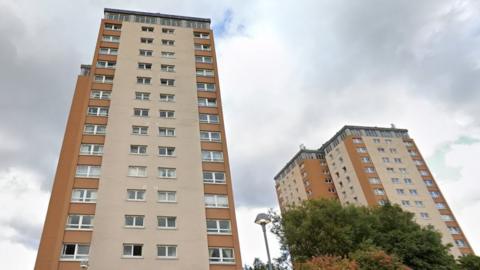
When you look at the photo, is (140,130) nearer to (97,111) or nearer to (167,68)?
(97,111)

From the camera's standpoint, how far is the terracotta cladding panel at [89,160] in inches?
1215

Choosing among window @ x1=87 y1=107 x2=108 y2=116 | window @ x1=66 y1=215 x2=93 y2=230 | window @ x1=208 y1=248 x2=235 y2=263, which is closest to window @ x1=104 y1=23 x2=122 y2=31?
window @ x1=87 y1=107 x2=108 y2=116

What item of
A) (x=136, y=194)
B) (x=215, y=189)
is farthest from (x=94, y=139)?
(x=215, y=189)

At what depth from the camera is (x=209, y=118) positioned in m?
37.2

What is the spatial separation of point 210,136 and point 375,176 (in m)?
42.9

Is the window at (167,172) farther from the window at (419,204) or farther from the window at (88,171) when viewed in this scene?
the window at (419,204)

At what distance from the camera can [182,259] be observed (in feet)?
88.3

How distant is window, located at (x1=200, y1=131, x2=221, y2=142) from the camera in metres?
35.4

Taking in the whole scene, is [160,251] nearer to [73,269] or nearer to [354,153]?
[73,269]

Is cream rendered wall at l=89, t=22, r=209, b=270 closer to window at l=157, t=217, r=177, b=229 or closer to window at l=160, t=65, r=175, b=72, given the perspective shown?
window at l=157, t=217, r=177, b=229

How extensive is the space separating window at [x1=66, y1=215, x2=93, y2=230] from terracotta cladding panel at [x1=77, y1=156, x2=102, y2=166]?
5358 mm

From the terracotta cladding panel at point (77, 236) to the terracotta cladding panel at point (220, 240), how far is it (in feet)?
32.1

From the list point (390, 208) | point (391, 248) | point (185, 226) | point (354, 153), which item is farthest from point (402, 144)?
point (185, 226)

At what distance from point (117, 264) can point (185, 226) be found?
6058mm
